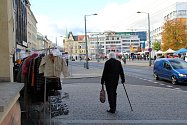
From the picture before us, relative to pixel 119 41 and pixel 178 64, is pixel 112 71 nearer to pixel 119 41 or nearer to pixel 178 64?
pixel 178 64

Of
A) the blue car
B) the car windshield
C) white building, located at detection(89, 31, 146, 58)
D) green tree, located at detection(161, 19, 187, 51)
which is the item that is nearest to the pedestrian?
the blue car

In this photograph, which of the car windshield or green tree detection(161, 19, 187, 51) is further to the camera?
green tree detection(161, 19, 187, 51)

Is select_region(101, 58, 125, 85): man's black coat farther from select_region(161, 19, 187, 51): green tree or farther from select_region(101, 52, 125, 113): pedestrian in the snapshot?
select_region(161, 19, 187, 51): green tree

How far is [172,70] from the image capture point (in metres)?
20.2

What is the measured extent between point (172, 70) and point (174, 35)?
142 ft

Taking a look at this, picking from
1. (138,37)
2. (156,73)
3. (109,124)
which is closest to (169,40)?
(156,73)

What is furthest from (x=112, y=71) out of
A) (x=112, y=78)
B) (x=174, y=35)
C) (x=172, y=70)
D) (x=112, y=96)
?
(x=174, y=35)

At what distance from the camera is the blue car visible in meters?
19.3

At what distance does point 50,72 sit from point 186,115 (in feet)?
12.9

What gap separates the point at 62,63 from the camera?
8070 millimetres

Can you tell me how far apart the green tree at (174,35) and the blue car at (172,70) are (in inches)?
1595

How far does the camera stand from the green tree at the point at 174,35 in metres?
61.9

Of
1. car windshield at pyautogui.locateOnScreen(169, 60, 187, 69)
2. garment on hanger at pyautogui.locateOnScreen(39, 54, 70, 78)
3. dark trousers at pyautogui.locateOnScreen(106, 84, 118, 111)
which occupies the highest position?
garment on hanger at pyautogui.locateOnScreen(39, 54, 70, 78)

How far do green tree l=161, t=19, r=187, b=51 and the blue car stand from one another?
40516 mm
